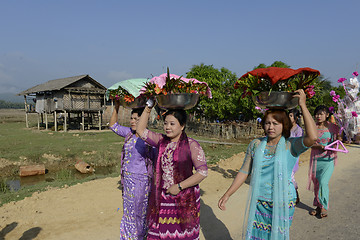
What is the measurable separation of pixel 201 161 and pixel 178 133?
0.39 meters

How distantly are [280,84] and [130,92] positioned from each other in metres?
1.80

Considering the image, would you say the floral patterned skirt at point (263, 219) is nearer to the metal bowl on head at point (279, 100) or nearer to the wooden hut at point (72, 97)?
the metal bowl on head at point (279, 100)

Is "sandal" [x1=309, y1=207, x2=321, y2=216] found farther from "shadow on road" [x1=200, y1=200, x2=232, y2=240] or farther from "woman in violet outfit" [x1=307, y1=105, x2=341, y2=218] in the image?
"shadow on road" [x1=200, y1=200, x2=232, y2=240]

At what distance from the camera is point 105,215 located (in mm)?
4512

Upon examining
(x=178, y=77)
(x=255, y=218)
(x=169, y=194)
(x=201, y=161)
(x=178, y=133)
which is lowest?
(x=255, y=218)

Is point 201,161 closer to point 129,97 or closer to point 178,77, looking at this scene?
point 178,77

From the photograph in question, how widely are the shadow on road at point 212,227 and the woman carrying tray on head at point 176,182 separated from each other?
4.50 feet

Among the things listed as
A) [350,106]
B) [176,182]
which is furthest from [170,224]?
[350,106]

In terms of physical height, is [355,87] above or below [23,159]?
above

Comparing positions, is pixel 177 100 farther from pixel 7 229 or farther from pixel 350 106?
pixel 350 106

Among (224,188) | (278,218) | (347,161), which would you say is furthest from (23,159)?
(347,161)

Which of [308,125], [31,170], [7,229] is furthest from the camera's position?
[31,170]

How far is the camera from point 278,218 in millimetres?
2406

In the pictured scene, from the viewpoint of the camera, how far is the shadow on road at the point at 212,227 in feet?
12.5
